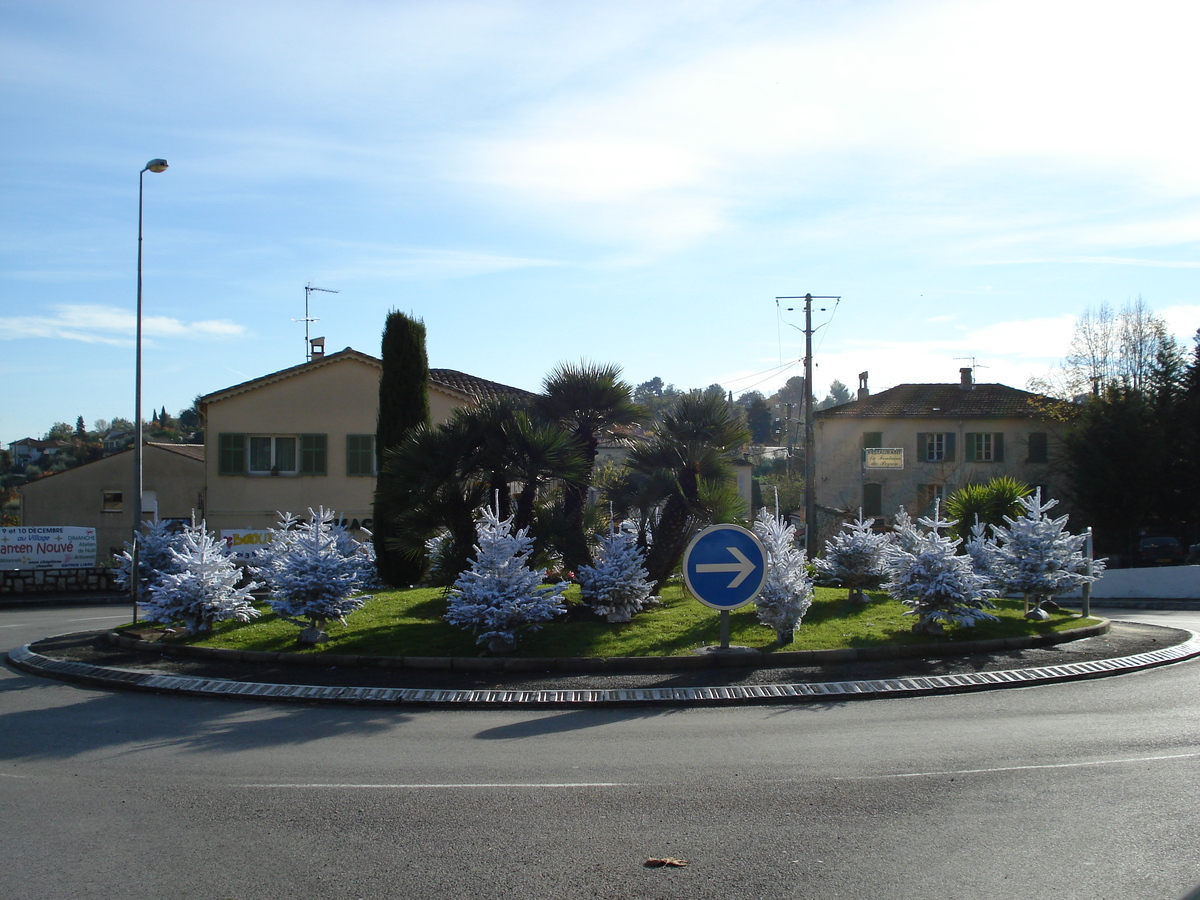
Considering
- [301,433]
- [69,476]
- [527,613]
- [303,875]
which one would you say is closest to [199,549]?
[527,613]

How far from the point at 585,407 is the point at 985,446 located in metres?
39.4

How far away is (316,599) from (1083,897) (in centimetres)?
920

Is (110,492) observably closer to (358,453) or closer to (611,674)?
(358,453)

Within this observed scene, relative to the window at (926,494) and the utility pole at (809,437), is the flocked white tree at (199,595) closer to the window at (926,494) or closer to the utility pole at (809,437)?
the utility pole at (809,437)

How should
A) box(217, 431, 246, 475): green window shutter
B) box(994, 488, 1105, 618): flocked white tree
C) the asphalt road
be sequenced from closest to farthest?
the asphalt road < box(994, 488, 1105, 618): flocked white tree < box(217, 431, 246, 475): green window shutter

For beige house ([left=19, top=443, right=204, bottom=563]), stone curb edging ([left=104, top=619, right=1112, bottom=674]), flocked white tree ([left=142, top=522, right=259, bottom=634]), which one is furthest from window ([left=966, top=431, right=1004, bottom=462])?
flocked white tree ([left=142, top=522, right=259, bottom=634])

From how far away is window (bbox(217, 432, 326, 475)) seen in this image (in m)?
32.1

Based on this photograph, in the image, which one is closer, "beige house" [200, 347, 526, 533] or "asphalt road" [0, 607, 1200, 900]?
"asphalt road" [0, 607, 1200, 900]

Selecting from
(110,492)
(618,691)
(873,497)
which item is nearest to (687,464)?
(618,691)

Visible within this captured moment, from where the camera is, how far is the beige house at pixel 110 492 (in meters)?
41.5

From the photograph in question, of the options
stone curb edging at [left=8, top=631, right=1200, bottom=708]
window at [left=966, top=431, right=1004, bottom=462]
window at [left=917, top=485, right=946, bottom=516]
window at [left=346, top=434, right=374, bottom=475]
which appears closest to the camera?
stone curb edging at [left=8, top=631, right=1200, bottom=708]

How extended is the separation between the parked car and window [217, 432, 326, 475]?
31.0 meters

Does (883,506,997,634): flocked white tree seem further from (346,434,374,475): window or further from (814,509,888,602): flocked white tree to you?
(346,434,374,475): window

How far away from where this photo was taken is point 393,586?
19.1 m
